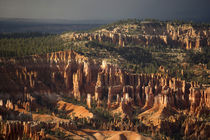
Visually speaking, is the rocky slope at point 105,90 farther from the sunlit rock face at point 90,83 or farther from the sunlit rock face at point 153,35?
the sunlit rock face at point 153,35

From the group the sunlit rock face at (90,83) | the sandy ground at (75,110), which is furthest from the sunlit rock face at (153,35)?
the sandy ground at (75,110)

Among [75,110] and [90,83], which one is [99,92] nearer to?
[90,83]

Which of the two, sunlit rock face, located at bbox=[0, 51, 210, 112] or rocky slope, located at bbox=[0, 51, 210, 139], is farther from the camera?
sunlit rock face, located at bbox=[0, 51, 210, 112]

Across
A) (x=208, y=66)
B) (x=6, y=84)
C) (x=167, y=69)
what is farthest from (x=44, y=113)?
(x=208, y=66)

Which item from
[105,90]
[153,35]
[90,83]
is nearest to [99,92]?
[105,90]

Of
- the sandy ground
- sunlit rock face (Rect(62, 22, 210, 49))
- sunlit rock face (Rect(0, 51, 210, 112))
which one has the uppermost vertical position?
sunlit rock face (Rect(62, 22, 210, 49))

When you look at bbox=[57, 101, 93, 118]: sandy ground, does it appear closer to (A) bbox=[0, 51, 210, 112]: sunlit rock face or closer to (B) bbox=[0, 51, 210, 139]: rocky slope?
(B) bbox=[0, 51, 210, 139]: rocky slope

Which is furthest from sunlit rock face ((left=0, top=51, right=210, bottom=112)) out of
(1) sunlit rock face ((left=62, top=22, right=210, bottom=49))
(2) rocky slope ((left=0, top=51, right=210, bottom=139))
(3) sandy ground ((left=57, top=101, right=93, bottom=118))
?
(1) sunlit rock face ((left=62, top=22, right=210, bottom=49))
